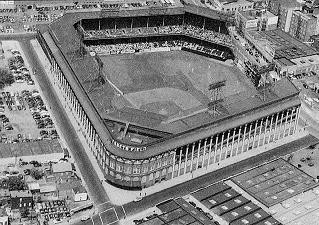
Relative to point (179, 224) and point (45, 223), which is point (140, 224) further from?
point (45, 223)

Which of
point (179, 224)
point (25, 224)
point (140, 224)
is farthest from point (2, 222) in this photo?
point (179, 224)

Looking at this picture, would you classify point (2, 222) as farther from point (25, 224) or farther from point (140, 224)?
point (140, 224)

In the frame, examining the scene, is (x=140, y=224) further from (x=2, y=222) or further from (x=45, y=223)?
(x=2, y=222)

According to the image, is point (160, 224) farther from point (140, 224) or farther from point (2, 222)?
point (2, 222)

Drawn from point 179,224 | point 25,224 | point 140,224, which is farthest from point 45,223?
point 179,224

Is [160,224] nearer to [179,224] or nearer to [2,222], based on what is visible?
[179,224]

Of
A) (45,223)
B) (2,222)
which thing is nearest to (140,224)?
(45,223)

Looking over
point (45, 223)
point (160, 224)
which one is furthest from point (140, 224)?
point (45, 223)
